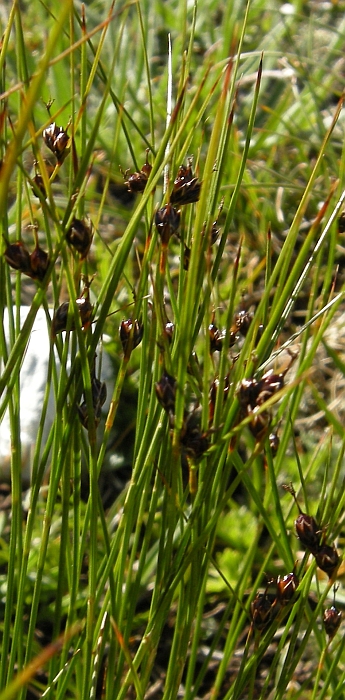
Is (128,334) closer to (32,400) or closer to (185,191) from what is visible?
(185,191)

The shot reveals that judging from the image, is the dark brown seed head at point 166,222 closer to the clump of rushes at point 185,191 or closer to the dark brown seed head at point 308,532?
the clump of rushes at point 185,191

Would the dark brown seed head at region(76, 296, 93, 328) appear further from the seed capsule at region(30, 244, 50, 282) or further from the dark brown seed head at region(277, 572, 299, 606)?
the dark brown seed head at region(277, 572, 299, 606)

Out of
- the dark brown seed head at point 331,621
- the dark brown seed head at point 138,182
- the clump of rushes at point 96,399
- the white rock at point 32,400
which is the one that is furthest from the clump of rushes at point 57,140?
the white rock at point 32,400

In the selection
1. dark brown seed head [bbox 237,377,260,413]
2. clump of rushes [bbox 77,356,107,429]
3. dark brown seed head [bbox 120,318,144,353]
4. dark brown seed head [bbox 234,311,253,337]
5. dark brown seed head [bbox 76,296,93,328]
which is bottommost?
dark brown seed head [bbox 237,377,260,413]

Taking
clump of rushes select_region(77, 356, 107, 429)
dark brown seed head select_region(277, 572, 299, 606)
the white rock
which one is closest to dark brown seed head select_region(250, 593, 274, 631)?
dark brown seed head select_region(277, 572, 299, 606)

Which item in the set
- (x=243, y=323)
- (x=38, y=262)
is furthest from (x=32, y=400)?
(x=38, y=262)

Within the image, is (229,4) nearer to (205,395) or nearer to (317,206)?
(317,206)
